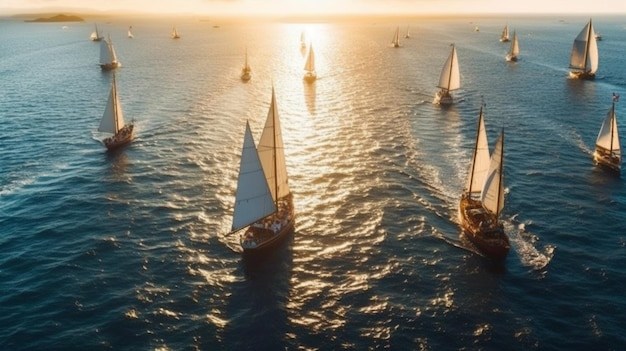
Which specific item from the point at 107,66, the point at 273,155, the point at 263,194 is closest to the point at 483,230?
the point at 263,194

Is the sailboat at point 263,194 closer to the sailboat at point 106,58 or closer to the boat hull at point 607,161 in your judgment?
the boat hull at point 607,161

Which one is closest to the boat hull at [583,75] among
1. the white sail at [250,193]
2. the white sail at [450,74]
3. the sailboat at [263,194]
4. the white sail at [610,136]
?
the white sail at [450,74]

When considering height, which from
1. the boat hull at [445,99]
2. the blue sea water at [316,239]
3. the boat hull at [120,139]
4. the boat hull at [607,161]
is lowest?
the blue sea water at [316,239]

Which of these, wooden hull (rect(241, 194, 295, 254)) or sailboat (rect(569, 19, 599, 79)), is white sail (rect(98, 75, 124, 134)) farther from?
sailboat (rect(569, 19, 599, 79))

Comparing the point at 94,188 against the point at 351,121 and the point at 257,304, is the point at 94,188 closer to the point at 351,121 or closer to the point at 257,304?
the point at 257,304

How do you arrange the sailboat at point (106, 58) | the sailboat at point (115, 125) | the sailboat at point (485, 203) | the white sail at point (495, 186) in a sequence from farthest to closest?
the sailboat at point (106, 58)
the sailboat at point (115, 125)
the white sail at point (495, 186)
the sailboat at point (485, 203)

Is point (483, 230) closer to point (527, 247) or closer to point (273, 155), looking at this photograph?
point (527, 247)

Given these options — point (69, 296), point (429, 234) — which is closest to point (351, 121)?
point (429, 234)
